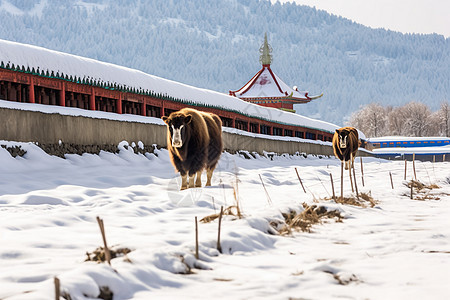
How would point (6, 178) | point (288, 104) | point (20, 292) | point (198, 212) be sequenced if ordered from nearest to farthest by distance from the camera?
1. point (20, 292)
2. point (198, 212)
3. point (6, 178)
4. point (288, 104)

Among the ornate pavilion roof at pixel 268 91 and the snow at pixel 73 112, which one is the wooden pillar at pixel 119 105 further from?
the ornate pavilion roof at pixel 268 91

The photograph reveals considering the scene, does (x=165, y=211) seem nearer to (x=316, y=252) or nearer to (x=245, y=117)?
(x=316, y=252)

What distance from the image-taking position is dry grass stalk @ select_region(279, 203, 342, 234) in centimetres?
618

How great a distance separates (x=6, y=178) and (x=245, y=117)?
16484 millimetres

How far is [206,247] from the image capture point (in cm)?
477

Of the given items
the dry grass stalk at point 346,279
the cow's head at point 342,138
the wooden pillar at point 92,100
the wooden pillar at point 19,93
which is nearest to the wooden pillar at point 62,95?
the wooden pillar at point 92,100

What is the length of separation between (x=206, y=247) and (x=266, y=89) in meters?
40.7

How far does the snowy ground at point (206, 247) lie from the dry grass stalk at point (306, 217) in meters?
0.12

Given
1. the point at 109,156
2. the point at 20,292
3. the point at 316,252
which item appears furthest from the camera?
the point at 109,156

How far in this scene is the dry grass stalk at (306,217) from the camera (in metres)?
6.18

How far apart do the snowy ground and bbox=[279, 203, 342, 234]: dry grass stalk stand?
0.12 m

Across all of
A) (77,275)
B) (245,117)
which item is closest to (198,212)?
(77,275)

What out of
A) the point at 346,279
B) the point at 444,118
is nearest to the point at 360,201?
the point at 346,279

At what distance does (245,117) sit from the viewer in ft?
82.4
